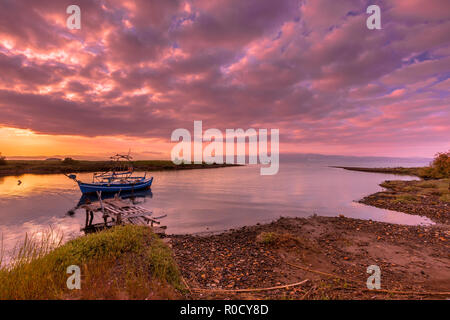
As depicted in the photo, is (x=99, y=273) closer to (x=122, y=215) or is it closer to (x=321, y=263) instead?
(x=321, y=263)

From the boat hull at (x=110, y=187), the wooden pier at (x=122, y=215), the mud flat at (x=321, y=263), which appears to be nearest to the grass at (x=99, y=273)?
the mud flat at (x=321, y=263)

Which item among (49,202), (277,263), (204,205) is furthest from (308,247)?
(49,202)

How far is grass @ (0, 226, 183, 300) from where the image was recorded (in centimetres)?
516

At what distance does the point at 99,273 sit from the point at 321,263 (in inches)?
376

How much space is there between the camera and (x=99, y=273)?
20.0 feet

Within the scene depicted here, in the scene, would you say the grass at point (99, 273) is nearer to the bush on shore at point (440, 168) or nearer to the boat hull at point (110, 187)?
the boat hull at point (110, 187)

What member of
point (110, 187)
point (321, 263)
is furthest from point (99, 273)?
point (110, 187)

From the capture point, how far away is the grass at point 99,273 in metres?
5.16

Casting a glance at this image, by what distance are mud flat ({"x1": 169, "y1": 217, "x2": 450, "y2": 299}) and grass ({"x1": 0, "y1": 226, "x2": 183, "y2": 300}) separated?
4.21 ft

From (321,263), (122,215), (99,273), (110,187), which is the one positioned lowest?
(110,187)

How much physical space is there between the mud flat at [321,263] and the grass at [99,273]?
128 centimetres

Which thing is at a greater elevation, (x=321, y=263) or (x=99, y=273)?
(x=99, y=273)
